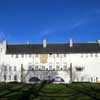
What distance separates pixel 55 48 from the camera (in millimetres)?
62281

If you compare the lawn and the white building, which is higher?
the white building

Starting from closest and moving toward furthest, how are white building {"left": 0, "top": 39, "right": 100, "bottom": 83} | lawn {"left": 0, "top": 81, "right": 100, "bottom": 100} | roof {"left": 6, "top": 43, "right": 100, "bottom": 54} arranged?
1. lawn {"left": 0, "top": 81, "right": 100, "bottom": 100}
2. white building {"left": 0, "top": 39, "right": 100, "bottom": 83}
3. roof {"left": 6, "top": 43, "right": 100, "bottom": 54}

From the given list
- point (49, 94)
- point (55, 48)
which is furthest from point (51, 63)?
point (49, 94)

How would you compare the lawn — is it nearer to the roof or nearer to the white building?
the white building

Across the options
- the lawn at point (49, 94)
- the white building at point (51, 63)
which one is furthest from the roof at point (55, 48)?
the lawn at point (49, 94)

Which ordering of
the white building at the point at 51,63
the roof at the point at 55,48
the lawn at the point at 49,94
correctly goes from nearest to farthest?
1. the lawn at the point at 49,94
2. the white building at the point at 51,63
3. the roof at the point at 55,48

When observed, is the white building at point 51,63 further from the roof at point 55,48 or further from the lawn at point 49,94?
the lawn at point 49,94

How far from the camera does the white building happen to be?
58184mm

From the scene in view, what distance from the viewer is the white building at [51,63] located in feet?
191

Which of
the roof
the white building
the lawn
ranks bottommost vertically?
the lawn

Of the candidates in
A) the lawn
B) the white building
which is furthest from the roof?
the lawn

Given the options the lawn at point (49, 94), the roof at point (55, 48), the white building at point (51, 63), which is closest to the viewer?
the lawn at point (49, 94)

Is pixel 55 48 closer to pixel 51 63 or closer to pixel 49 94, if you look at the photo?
pixel 51 63

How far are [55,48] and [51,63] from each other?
5.06m
